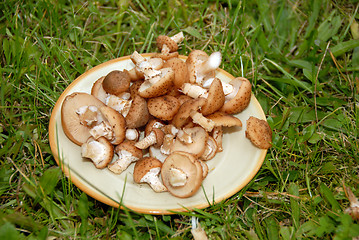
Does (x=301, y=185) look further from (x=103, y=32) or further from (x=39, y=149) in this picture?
(x=103, y=32)

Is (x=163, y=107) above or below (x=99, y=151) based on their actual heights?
above

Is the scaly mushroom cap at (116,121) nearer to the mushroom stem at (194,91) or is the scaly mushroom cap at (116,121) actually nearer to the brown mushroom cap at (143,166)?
the brown mushroom cap at (143,166)

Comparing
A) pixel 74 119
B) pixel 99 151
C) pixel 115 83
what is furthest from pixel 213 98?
pixel 74 119

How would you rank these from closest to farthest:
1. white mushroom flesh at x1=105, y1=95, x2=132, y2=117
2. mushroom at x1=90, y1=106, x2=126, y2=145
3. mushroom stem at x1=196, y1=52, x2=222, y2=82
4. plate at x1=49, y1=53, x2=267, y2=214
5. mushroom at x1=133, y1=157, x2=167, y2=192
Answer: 1. plate at x1=49, y1=53, x2=267, y2=214
2. mushroom at x1=133, y1=157, x2=167, y2=192
3. mushroom at x1=90, y1=106, x2=126, y2=145
4. white mushroom flesh at x1=105, y1=95, x2=132, y2=117
5. mushroom stem at x1=196, y1=52, x2=222, y2=82

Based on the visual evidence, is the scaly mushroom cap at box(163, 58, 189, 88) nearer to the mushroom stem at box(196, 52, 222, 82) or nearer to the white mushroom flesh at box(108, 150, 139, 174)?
the mushroom stem at box(196, 52, 222, 82)

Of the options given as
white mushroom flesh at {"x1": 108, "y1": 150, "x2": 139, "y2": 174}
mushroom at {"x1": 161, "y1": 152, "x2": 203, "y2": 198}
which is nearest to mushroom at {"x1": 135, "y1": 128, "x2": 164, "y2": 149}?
white mushroom flesh at {"x1": 108, "y1": 150, "x2": 139, "y2": 174}

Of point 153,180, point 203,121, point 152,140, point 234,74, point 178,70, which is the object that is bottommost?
point 234,74

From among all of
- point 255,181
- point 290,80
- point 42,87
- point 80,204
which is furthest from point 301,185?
point 42,87

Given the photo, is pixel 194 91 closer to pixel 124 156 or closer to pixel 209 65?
pixel 209 65
